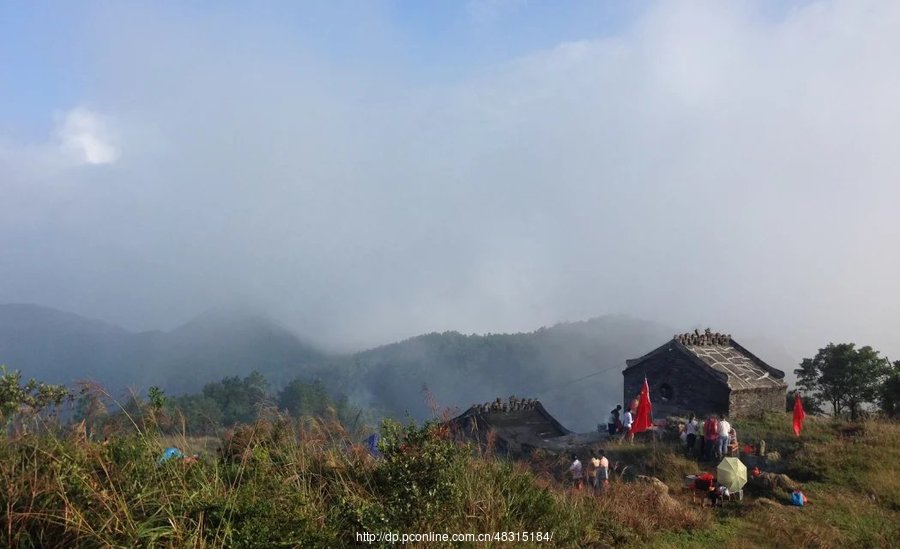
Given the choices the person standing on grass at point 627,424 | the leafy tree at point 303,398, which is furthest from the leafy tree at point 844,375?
the leafy tree at point 303,398

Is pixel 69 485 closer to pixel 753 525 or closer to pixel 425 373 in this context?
pixel 753 525

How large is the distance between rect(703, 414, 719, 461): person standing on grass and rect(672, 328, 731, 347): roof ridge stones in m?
9.28

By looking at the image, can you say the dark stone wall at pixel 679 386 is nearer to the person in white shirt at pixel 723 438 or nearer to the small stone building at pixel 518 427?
the small stone building at pixel 518 427

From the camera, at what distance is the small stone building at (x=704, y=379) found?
995 inches

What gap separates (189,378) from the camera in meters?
177

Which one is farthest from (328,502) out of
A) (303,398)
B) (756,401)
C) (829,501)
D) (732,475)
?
(303,398)

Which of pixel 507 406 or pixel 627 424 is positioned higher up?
pixel 507 406

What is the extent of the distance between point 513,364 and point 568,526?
499ft

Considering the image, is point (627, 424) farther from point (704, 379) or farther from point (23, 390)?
point (23, 390)

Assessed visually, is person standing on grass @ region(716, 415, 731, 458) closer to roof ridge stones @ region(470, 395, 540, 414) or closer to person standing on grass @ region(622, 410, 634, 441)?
person standing on grass @ region(622, 410, 634, 441)

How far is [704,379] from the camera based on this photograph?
2570 cm

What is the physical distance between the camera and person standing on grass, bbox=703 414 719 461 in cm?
1828

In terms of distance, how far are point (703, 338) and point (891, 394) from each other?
27.0 ft

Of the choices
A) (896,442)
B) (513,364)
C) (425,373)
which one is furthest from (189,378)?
(896,442)
